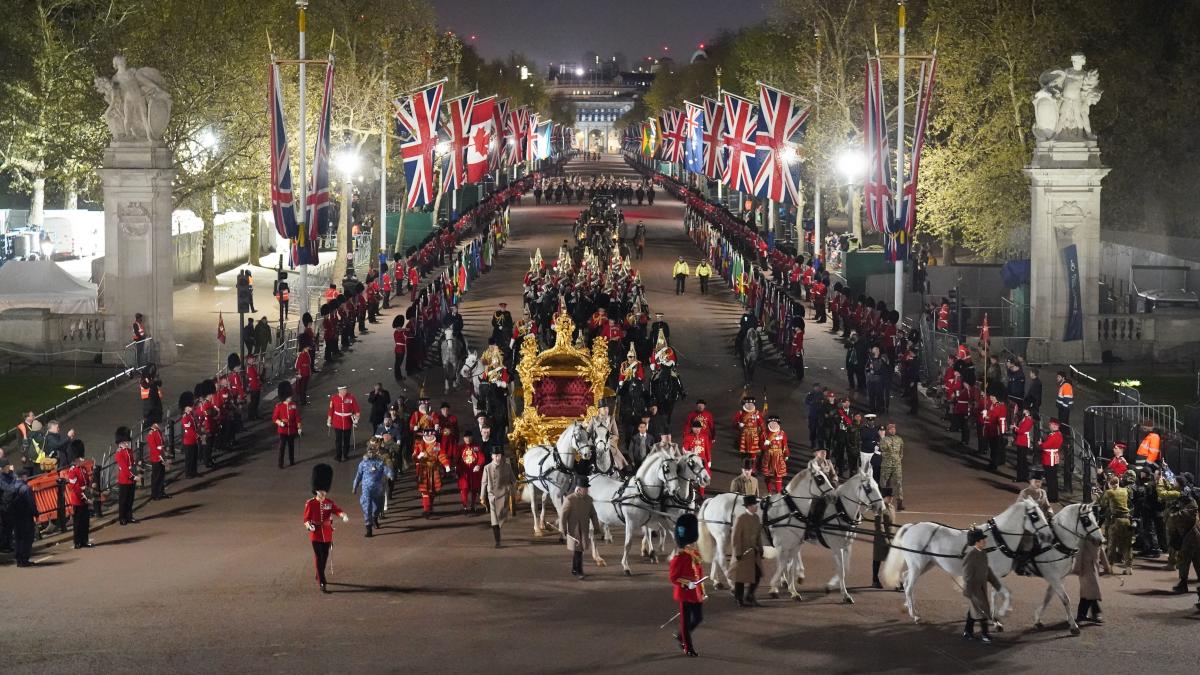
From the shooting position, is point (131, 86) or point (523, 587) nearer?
point (523, 587)

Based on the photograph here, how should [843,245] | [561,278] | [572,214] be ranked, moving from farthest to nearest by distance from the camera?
[572,214], [843,245], [561,278]

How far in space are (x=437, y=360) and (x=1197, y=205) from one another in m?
A: 24.8

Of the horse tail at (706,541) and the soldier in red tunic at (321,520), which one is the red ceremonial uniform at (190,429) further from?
the horse tail at (706,541)

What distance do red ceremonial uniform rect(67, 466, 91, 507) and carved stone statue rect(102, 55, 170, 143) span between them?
16.2 metres

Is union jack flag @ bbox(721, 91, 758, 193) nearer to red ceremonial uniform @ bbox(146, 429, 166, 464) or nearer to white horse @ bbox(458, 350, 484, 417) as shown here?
white horse @ bbox(458, 350, 484, 417)

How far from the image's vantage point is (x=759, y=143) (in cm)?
4850

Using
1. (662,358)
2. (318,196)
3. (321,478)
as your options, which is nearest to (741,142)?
(318,196)

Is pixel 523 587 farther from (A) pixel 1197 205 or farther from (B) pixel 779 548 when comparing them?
(A) pixel 1197 205

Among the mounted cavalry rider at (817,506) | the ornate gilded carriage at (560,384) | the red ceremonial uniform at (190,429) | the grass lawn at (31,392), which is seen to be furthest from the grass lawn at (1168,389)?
the grass lawn at (31,392)

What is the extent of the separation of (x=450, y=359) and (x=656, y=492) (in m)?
14.6

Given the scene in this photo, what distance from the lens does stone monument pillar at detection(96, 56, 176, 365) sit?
36.3 meters

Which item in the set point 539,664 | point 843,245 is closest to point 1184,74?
point 843,245

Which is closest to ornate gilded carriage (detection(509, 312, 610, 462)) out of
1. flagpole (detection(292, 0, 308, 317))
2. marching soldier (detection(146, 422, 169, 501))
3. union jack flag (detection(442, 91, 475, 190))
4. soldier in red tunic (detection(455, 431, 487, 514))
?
soldier in red tunic (detection(455, 431, 487, 514))

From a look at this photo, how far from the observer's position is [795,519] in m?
18.7
